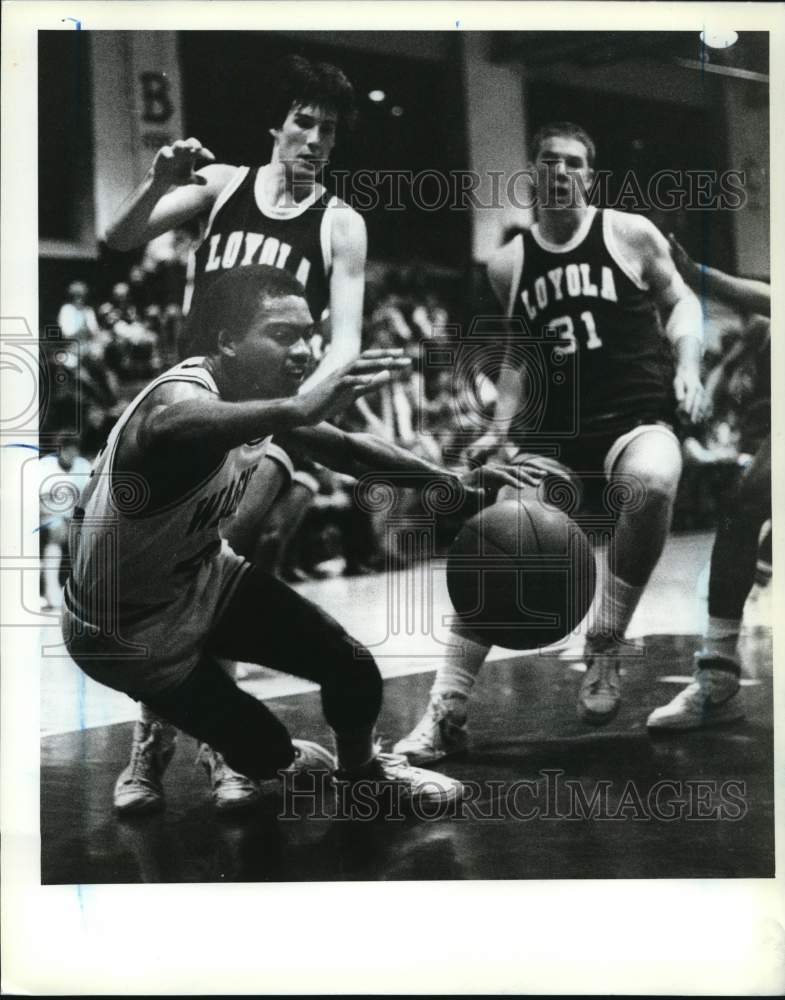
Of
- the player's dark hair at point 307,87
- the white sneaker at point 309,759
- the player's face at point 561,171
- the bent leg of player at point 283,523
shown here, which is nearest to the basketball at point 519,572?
the bent leg of player at point 283,523

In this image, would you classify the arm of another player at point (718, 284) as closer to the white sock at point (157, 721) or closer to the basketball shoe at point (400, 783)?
the basketball shoe at point (400, 783)

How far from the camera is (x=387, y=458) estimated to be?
3562mm

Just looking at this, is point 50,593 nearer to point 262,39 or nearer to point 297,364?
point 297,364

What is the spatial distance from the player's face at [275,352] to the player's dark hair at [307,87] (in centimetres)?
55

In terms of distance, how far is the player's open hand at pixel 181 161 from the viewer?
3539mm

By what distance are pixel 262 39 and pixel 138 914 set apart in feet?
8.50

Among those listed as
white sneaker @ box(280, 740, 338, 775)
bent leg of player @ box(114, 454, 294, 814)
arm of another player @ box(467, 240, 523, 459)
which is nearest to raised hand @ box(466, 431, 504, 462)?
arm of another player @ box(467, 240, 523, 459)

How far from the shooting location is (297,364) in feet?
11.6

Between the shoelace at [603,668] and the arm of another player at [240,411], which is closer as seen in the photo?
the arm of another player at [240,411]

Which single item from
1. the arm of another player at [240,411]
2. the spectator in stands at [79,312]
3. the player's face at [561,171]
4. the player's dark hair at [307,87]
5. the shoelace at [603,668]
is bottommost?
the shoelace at [603,668]

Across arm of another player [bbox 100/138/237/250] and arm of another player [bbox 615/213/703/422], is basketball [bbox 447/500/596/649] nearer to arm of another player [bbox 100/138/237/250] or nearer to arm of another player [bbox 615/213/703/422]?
arm of another player [bbox 615/213/703/422]

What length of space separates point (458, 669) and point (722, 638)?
31.5 inches

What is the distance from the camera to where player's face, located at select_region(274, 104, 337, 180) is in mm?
3539

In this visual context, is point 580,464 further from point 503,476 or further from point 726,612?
point 726,612
